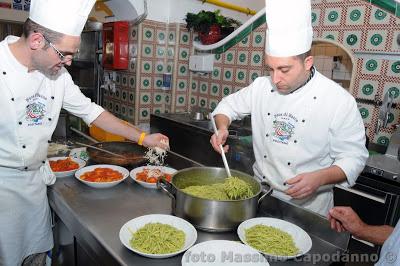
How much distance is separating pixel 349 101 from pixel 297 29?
536 mm

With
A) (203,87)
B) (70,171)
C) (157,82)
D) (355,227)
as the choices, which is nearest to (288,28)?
(355,227)

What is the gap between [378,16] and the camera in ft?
9.89

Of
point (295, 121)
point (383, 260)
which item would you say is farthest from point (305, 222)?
point (295, 121)

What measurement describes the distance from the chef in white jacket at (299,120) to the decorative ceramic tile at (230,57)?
221 cm

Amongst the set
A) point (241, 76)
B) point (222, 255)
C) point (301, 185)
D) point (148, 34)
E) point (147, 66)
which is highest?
point (148, 34)

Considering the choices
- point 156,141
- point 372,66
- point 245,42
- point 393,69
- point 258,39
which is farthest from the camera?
point 245,42

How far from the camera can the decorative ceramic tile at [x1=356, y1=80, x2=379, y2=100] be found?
3.11 meters

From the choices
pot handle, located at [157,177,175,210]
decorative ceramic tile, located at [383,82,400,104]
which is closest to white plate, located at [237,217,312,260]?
pot handle, located at [157,177,175,210]

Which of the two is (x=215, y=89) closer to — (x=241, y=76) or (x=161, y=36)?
(x=241, y=76)

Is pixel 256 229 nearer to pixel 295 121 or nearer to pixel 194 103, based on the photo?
pixel 295 121

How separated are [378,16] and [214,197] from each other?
258 cm

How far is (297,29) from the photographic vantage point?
1846 millimetres

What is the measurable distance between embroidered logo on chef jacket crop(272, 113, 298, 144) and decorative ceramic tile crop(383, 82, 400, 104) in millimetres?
1559

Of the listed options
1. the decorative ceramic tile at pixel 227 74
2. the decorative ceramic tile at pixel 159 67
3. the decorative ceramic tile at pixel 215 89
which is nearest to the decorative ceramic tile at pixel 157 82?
the decorative ceramic tile at pixel 159 67
